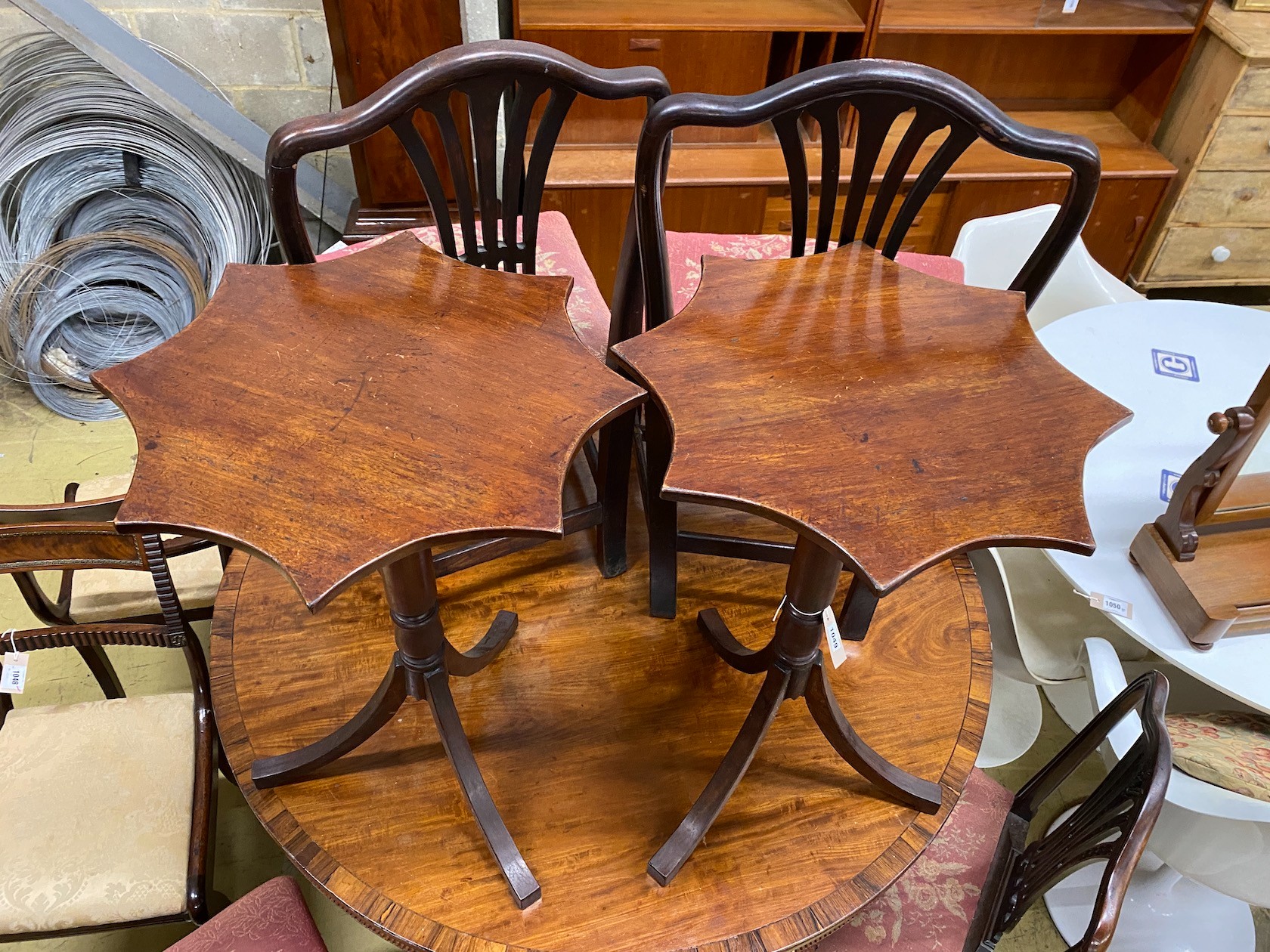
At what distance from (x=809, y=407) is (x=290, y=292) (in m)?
0.68

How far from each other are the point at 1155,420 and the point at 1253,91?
5.13ft

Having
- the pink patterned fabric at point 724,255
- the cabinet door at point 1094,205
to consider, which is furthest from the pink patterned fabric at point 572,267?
the cabinet door at point 1094,205

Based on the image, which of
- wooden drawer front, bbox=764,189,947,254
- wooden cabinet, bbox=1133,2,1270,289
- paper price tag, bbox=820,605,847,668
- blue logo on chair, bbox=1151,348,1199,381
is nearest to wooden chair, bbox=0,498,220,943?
paper price tag, bbox=820,605,847,668

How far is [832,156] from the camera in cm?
138

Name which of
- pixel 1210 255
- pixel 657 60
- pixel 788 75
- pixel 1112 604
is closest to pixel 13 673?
pixel 1112 604

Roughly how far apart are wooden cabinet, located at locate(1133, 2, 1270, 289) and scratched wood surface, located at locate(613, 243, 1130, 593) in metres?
2.12

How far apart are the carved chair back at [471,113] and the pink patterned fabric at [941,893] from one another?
976 mm

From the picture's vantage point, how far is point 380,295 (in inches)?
46.9

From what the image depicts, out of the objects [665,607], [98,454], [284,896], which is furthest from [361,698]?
[98,454]

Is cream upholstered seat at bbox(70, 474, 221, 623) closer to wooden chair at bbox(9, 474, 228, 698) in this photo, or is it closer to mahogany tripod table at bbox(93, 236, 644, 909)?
wooden chair at bbox(9, 474, 228, 698)

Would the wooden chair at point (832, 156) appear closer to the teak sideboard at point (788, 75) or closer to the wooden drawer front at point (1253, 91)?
the teak sideboard at point (788, 75)

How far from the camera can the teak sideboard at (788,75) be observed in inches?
97.7

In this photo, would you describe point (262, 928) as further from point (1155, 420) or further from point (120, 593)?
point (1155, 420)

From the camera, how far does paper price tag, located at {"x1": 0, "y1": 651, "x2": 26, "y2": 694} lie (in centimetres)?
140
